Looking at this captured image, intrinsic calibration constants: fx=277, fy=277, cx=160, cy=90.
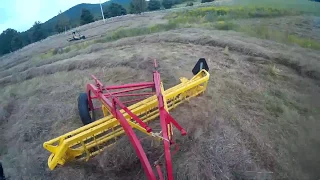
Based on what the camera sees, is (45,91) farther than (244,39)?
No

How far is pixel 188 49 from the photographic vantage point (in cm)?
940

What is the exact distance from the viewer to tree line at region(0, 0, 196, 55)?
28.8 metres

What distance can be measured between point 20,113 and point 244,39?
718 centimetres

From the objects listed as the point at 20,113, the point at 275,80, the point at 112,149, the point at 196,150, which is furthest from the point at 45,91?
the point at 275,80

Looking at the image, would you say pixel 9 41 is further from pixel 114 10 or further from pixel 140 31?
pixel 140 31

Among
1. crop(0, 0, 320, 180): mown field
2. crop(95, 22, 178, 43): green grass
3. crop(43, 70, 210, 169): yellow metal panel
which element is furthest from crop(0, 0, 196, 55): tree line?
crop(43, 70, 210, 169): yellow metal panel

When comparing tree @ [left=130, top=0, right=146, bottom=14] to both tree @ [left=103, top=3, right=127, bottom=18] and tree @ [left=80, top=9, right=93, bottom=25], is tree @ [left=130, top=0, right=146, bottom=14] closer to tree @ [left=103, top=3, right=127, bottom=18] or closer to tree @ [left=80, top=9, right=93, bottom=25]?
tree @ [left=103, top=3, right=127, bottom=18]

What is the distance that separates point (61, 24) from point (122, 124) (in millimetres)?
34430

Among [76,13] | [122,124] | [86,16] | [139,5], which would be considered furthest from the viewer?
[76,13]

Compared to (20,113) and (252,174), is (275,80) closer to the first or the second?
(252,174)

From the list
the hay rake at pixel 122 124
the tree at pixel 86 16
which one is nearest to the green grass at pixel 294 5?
the hay rake at pixel 122 124

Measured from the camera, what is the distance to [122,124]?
142 inches

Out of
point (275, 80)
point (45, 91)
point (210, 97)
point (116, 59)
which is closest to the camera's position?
point (210, 97)

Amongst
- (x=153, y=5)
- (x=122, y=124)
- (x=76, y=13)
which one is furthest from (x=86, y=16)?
(x=122, y=124)
